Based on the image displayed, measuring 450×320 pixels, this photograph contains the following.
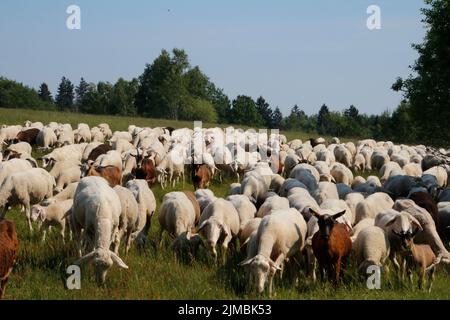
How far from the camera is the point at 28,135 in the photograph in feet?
108

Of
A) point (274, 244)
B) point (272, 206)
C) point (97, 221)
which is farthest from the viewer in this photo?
point (272, 206)

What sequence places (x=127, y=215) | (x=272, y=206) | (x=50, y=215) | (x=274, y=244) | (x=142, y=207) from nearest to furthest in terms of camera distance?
(x=274, y=244), (x=127, y=215), (x=50, y=215), (x=142, y=207), (x=272, y=206)

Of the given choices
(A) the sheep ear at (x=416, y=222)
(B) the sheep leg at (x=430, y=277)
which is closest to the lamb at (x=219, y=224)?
(A) the sheep ear at (x=416, y=222)

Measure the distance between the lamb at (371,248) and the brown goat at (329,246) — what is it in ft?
1.58

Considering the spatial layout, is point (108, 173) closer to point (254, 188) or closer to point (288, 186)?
point (254, 188)

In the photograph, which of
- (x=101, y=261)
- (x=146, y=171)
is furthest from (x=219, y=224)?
(x=146, y=171)

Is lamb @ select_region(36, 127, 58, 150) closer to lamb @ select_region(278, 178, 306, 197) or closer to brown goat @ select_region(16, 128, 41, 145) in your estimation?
brown goat @ select_region(16, 128, 41, 145)

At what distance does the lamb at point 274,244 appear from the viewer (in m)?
9.91

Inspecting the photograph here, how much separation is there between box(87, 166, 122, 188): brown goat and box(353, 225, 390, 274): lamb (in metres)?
9.59

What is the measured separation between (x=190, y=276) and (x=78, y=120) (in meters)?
43.6

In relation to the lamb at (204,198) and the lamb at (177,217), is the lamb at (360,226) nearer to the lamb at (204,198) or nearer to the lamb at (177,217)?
the lamb at (177,217)

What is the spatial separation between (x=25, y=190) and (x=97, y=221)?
16.5 ft
